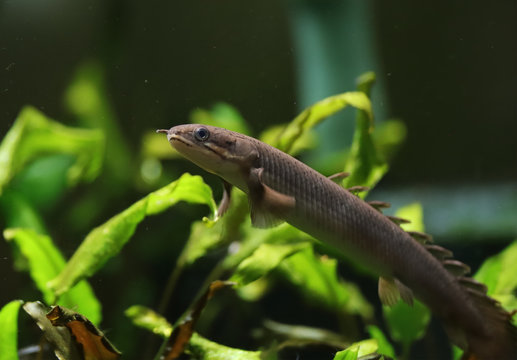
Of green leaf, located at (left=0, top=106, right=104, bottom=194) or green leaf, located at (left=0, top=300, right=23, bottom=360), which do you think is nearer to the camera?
green leaf, located at (left=0, top=300, right=23, bottom=360)

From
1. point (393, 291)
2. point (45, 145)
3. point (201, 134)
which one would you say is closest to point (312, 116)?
point (201, 134)

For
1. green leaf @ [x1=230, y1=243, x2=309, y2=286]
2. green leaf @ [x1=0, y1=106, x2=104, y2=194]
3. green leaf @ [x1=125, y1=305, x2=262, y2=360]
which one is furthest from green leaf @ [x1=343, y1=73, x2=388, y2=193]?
green leaf @ [x1=0, y1=106, x2=104, y2=194]

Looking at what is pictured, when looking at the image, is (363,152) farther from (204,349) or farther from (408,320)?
(204,349)

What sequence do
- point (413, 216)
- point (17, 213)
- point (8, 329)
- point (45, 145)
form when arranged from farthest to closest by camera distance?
point (413, 216), point (45, 145), point (17, 213), point (8, 329)

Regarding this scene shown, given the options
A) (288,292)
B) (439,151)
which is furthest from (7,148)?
(439,151)

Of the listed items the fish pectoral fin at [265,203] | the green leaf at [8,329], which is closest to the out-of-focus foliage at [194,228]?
the green leaf at [8,329]

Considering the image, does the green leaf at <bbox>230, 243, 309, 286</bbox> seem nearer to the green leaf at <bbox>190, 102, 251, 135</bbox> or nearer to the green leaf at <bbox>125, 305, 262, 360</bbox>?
the green leaf at <bbox>125, 305, 262, 360</bbox>
